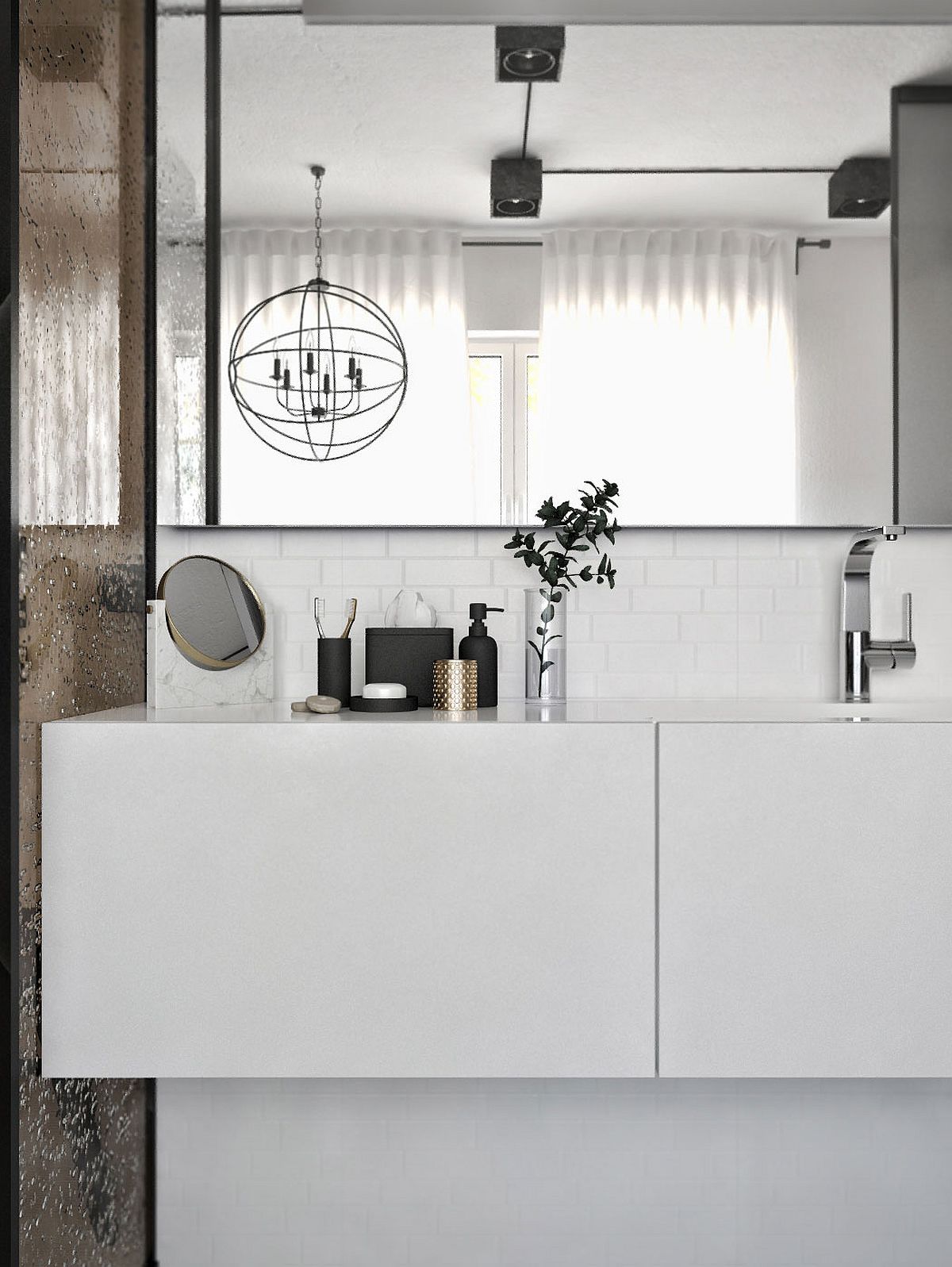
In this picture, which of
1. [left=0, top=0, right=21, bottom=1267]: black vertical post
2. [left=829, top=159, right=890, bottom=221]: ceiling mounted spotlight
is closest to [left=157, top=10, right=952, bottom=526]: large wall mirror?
[left=829, top=159, right=890, bottom=221]: ceiling mounted spotlight

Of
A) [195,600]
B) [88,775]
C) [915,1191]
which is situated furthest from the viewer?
[915,1191]

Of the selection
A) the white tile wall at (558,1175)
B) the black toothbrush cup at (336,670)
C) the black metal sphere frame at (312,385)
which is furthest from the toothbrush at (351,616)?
the white tile wall at (558,1175)

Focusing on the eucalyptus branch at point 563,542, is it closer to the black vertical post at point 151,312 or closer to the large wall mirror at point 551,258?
the large wall mirror at point 551,258

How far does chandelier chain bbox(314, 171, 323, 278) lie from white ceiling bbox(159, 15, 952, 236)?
14 mm

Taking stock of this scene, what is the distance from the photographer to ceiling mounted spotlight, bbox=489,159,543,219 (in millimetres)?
1688

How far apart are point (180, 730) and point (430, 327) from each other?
819 millimetres

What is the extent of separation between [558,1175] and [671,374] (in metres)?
1.36

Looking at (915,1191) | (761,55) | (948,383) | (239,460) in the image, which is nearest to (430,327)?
(239,460)

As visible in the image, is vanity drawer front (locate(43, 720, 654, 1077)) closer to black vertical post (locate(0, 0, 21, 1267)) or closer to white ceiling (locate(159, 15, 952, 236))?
black vertical post (locate(0, 0, 21, 1267))

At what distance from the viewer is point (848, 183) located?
1685 millimetres

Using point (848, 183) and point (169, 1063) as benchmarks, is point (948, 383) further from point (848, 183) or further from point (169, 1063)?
point (169, 1063)

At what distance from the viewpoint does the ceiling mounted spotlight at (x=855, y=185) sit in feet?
5.52

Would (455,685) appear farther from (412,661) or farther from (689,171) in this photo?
(689,171)

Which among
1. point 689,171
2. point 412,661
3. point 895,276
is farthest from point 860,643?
point 689,171
